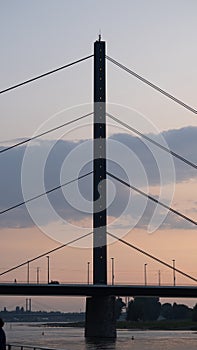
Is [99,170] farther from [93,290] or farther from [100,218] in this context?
[93,290]

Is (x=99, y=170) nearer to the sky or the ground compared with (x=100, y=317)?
nearer to the sky

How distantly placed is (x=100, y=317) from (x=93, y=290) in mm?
5190

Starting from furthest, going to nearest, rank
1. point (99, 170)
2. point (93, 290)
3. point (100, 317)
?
point (100, 317), point (93, 290), point (99, 170)

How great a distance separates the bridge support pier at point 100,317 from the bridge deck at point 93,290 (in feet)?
5.39

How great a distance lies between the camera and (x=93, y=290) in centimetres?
5131

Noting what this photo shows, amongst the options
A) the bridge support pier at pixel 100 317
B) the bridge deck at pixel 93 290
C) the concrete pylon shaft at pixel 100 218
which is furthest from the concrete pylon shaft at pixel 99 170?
the bridge support pier at pixel 100 317

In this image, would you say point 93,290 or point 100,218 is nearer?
point 100,218

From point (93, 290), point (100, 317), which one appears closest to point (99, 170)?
point (93, 290)

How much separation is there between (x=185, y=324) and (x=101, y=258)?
8960 centimetres

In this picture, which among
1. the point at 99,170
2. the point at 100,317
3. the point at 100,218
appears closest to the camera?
the point at 100,218

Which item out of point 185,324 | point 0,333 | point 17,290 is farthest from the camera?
point 185,324

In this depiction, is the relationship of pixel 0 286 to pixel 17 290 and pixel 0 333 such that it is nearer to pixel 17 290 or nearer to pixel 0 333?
pixel 17 290

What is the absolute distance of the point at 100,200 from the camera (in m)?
48.8

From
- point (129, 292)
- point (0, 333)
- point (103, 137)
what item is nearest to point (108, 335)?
point (129, 292)
